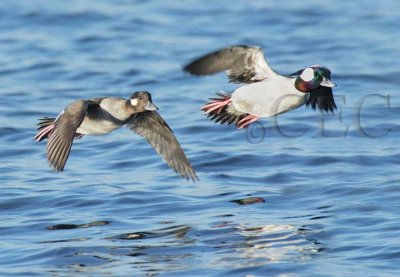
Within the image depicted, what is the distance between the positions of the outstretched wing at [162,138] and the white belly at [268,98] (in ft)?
2.43

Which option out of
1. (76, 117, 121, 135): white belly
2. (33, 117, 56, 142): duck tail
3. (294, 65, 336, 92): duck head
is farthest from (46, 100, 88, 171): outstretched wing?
(294, 65, 336, 92): duck head

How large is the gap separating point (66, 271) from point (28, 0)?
15884mm

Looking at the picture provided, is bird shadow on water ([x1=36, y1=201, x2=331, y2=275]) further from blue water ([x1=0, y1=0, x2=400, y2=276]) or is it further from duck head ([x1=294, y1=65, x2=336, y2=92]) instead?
duck head ([x1=294, y1=65, x2=336, y2=92])

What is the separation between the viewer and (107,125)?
11.0 m

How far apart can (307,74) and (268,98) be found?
0.48m

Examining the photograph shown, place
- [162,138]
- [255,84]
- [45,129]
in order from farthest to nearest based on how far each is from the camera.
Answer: [162,138]
[255,84]
[45,129]

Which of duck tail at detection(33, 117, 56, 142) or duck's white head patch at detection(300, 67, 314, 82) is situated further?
duck's white head patch at detection(300, 67, 314, 82)

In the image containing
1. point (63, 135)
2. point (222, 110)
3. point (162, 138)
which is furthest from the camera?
point (222, 110)

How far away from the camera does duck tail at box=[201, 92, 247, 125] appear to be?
11.6 metres

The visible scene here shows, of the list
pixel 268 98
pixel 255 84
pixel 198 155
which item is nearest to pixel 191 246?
pixel 268 98

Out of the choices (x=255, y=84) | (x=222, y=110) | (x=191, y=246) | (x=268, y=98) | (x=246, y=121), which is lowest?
(x=191, y=246)

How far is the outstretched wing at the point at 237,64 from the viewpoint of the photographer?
10.9 meters

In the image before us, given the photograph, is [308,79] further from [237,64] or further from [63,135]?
[63,135]

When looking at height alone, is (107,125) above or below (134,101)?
below
